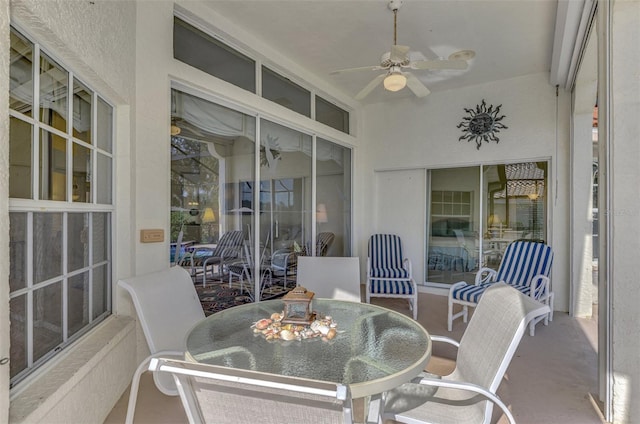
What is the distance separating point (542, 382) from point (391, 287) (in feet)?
6.18

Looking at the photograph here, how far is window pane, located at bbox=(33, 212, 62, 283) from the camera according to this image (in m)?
1.60

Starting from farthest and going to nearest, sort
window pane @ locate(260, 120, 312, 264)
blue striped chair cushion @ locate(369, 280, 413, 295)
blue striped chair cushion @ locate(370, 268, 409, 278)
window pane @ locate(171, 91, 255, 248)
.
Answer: blue striped chair cushion @ locate(370, 268, 409, 278) → blue striped chair cushion @ locate(369, 280, 413, 295) → window pane @ locate(260, 120, 312, 264) → window pane @ locate(171, 91, 255, 248)

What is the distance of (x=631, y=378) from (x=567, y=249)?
2.70m

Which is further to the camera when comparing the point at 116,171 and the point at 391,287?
the point at 391,287

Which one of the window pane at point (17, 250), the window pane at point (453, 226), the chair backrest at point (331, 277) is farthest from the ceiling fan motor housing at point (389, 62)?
the window pane at point (453, 226)

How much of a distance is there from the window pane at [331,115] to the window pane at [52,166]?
3458mm

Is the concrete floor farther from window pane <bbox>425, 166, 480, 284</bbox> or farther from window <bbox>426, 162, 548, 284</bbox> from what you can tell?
window pane <bbox>425, 166, 480, 284</bbox>

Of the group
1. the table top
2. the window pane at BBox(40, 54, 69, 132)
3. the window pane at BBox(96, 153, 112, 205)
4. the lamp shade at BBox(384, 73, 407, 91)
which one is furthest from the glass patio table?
the lamp shade at BBox(384, 73, 407, 91)

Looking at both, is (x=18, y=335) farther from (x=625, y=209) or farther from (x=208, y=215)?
(x=625, y=209)

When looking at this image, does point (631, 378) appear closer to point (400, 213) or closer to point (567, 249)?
point (567, 249)

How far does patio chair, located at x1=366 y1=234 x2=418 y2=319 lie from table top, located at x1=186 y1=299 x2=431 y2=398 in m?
2.31

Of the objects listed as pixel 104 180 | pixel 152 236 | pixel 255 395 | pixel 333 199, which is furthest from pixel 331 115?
pixel 255 395

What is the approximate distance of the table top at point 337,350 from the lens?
1.26m

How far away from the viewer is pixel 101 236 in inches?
90.2
